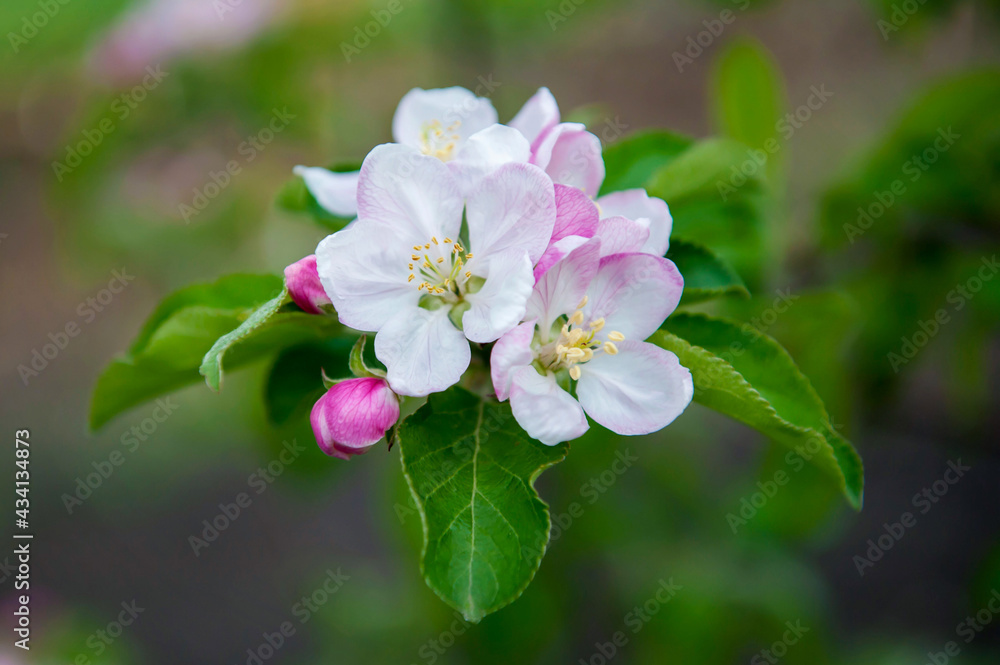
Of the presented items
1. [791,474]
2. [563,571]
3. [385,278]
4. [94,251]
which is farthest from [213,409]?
[385,278]

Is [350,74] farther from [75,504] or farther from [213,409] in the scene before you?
[75,504]

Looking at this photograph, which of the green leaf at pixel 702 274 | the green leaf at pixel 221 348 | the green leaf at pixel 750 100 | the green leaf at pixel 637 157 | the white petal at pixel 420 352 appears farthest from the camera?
the green leaf at pixel 750 100

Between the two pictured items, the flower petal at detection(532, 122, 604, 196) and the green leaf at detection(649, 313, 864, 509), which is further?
the flower petal at detection(532, 122, 604, 196)

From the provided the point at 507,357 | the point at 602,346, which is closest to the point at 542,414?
the point at 507,357

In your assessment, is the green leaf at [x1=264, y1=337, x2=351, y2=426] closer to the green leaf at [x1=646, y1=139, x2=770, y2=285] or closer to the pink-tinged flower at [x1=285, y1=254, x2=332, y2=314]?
the pink-tinged flower at [x1=285, y1=254, x2=332, y2=314]

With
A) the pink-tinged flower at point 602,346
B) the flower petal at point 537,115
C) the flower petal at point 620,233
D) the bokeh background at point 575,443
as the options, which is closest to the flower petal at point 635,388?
the pink-tinged flower at point 602,346

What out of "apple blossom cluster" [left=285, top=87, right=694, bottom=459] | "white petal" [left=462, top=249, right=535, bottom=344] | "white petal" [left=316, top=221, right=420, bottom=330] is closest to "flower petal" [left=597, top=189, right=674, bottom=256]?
"apple blossom cluster" [left=285, top=87, right=694, bottom=459]

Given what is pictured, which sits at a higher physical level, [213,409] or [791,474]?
[791,474]

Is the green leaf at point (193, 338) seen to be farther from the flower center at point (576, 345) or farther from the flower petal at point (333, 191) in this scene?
the flower center at point (576, 345)
